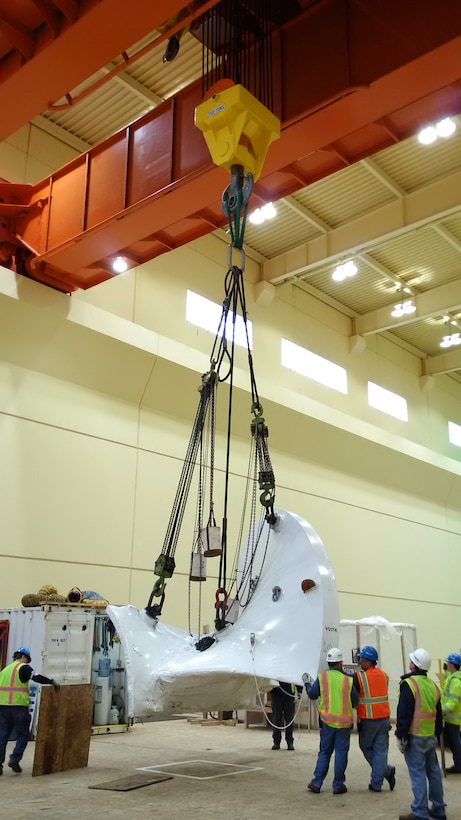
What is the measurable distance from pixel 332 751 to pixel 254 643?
1670 millimetres

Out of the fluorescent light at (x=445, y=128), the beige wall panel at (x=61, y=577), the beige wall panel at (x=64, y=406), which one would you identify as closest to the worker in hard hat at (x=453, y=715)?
the beige wall panel at (x=61, y=577)

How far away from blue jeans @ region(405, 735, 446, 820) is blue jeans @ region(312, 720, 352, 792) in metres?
1.02

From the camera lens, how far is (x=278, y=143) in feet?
32.5

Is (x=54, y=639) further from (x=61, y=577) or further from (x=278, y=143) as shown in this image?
(x=278, y=143)

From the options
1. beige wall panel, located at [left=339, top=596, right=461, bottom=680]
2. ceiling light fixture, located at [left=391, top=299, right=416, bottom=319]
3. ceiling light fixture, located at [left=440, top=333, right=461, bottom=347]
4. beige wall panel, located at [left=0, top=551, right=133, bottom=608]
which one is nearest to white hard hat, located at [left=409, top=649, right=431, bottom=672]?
beige wall panel, located at [left=0, top=551, right=133, bottom=608]

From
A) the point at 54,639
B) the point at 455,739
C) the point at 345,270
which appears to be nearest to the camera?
the point at 455,739

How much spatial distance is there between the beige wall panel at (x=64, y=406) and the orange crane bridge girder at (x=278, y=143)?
1.93 m

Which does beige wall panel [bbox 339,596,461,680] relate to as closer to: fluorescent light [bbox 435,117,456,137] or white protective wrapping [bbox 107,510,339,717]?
fluorescent light [bbox 435,117,456,137]

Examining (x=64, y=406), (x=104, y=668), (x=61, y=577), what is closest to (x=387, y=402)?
(x=64, y=406)

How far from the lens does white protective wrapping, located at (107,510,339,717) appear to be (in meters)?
6.55

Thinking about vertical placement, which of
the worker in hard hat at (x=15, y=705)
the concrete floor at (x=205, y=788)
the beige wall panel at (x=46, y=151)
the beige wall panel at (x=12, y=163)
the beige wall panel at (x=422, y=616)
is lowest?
the concrete floor at (x=205, y=788)

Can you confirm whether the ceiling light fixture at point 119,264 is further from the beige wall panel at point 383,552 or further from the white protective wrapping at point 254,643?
the beige wall panel at point 383,552

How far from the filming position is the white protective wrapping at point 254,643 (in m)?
6.55

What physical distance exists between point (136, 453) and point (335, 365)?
28.2ft
